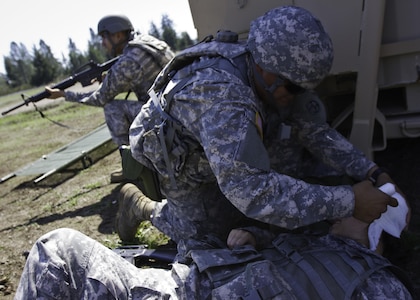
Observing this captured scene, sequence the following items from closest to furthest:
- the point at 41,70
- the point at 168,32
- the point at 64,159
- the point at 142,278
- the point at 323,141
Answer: the point at 142,278, the point at 323,141, the point at 64,159, the point at 41,70, the point at 168,32

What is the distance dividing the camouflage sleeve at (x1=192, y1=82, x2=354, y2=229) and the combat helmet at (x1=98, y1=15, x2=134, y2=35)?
9.91 feet

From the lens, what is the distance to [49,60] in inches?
1891

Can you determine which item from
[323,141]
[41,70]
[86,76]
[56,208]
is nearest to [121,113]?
[86,76]

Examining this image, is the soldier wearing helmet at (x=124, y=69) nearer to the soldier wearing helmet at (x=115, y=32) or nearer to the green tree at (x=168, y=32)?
the soldier wearing helmet at (x=115, y=32)

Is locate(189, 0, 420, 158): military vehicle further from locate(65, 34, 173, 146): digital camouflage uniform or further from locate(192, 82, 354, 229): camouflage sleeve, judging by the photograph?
locate(65, 34, 173, 146): digital camouflage uniform

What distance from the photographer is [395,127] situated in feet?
9.81

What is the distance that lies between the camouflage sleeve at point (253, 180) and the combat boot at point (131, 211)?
1.34 metres

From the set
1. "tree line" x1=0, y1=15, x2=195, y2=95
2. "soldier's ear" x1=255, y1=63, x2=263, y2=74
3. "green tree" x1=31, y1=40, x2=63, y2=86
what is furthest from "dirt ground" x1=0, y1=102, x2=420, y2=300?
"green tree" x1=31, y1=40, x2=63, y2=86

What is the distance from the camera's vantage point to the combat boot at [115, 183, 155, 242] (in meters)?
3.20

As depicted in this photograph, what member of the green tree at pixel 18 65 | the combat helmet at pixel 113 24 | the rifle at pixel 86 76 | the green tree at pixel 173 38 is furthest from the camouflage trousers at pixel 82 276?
the green tree at pixel 18 65

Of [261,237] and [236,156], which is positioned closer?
[236,156]

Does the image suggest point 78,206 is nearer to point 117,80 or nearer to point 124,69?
point 117,80

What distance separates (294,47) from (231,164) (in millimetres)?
610

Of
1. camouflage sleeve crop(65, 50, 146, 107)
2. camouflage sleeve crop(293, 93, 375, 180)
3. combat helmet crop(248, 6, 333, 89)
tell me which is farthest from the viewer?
camouflage sleeve crop(65, 50, 146, 107)
